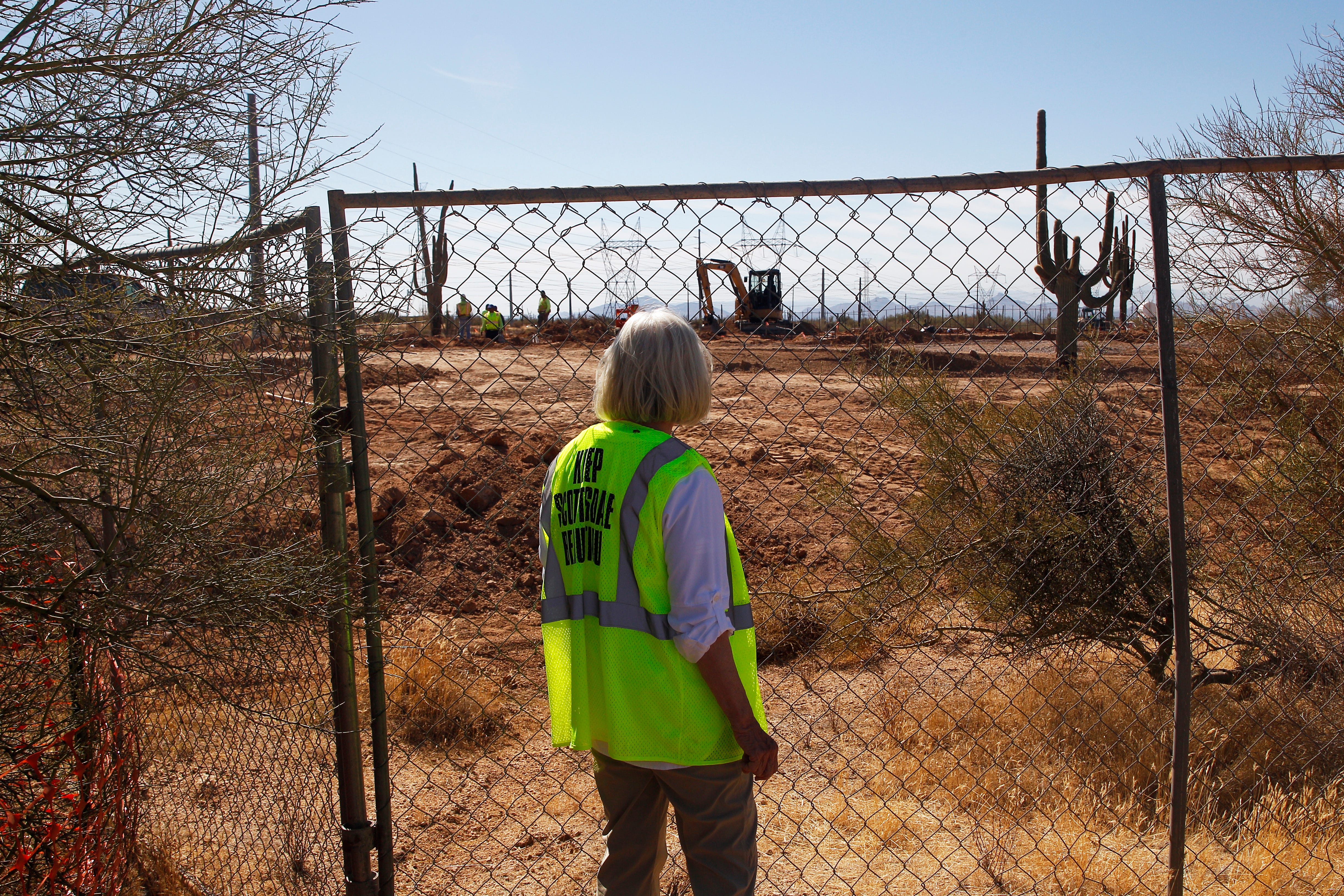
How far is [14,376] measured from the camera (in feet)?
8.03

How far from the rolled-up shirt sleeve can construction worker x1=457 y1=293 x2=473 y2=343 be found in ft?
2.37

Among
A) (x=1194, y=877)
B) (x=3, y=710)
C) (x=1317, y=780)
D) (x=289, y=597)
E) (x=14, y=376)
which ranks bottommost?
(x=1317, y=780)

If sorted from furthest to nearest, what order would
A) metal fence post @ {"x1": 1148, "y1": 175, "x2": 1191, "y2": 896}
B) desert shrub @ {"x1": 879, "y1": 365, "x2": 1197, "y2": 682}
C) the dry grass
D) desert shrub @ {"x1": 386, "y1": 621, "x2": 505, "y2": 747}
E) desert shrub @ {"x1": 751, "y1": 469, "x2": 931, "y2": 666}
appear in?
desert shrub @ {"x1": 751, "y1": 469, "x2": 931, "y2": 666} → desert shrub @ {"x1": 386, "y1": 621, "x2": 505, "y2": 747} → desert shrub @ {"x1": 879, "y1": 365, "x2": 1197, "y2": 682} → the dry grass → metal fence post @ {"x1": 1148, "y1": 175, "x2": 1191, "y2": 896}

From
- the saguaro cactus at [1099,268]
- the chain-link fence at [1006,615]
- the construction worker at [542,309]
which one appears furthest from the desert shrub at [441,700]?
the saguaro cactus at [1099,268]

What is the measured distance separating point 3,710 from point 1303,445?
5920mm

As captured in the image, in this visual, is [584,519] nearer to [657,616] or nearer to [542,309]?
[657,616]

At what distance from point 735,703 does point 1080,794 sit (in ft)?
8.98

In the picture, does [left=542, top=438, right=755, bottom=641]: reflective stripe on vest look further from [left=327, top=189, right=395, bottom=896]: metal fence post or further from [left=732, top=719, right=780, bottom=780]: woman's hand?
[left=327, top=189, right=395, bottom=896]: metal fence post

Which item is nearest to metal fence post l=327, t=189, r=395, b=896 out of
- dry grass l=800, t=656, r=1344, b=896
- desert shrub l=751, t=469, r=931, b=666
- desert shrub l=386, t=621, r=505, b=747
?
dry grass l=800, t=656, r=1344, b=896

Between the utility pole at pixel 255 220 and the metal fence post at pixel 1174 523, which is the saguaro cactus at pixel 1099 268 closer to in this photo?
the metal fence post at pixel 1174 523

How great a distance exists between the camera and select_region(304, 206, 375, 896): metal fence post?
7.46ft

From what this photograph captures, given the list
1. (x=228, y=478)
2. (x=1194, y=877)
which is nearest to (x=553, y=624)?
(x=228, y=478)

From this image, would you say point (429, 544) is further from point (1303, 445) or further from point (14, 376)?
point (1303, 445)

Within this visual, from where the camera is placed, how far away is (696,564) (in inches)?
73.5
